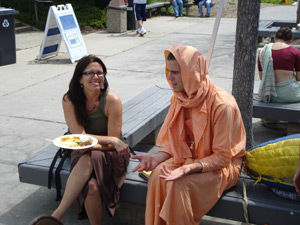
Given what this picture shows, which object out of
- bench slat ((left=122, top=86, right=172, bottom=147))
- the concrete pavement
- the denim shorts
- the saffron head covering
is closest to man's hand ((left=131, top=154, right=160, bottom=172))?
the saffron head covering

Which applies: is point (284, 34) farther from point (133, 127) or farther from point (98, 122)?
point (98, 122)

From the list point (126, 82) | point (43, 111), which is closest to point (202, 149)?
point (43, 111)

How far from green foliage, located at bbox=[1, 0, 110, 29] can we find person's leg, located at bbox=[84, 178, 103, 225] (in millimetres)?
11795

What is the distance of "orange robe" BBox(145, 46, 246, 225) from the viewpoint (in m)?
2.75

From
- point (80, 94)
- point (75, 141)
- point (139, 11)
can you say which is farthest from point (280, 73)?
point (139, 11)

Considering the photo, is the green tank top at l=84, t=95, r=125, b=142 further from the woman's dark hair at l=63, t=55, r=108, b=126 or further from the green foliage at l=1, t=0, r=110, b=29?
the green foliage at l=1, t=0, r=110, b=29

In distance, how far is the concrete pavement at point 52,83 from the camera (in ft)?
13.0

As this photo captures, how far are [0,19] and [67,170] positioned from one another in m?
6.49

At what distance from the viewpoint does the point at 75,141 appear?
3244mm

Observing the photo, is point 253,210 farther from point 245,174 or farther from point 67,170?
point 67,170

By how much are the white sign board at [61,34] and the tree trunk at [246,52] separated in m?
5.78

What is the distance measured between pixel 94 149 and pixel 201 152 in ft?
2.81

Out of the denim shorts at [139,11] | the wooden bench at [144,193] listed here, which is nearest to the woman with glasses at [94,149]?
the wooden bench at [144,193]

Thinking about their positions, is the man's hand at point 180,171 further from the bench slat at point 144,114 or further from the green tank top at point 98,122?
the bench slat at point 144,114
